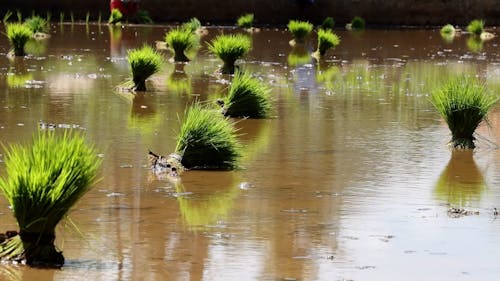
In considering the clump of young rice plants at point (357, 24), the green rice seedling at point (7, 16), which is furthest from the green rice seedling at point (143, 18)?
the clump of young rice plants at point (357, 24)

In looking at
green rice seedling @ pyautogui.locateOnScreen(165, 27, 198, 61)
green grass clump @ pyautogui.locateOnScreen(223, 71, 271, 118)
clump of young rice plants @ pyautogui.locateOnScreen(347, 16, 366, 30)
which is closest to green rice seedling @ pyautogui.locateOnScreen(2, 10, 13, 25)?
green rice seedling @ pyautogui.locateOnScreen(165, 27, 198, 61)

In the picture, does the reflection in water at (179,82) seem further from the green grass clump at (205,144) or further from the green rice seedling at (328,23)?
the green rice seedling at (328,23)

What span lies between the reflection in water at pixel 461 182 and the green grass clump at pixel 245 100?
281 cm

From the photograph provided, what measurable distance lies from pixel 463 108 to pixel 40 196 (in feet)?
19.9

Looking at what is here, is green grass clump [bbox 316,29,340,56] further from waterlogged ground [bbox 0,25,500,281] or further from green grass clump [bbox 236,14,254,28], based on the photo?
green grass clump [bbox 236,14,254,28]

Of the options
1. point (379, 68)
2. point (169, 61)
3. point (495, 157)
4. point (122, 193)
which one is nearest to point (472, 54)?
point (379, 68)

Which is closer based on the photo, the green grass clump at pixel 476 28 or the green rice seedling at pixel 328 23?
the green grass clump at pixel 476 28

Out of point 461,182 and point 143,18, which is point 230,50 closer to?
point 461,182

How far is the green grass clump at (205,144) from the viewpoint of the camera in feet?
33.1

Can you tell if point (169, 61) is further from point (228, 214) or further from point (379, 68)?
point (228, 214)

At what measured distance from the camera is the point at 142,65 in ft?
52.0

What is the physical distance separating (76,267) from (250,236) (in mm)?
1401

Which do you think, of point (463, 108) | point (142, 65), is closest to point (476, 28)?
point (142, 65)

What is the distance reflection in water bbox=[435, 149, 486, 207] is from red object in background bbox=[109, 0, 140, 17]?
→ 70.4 feet
